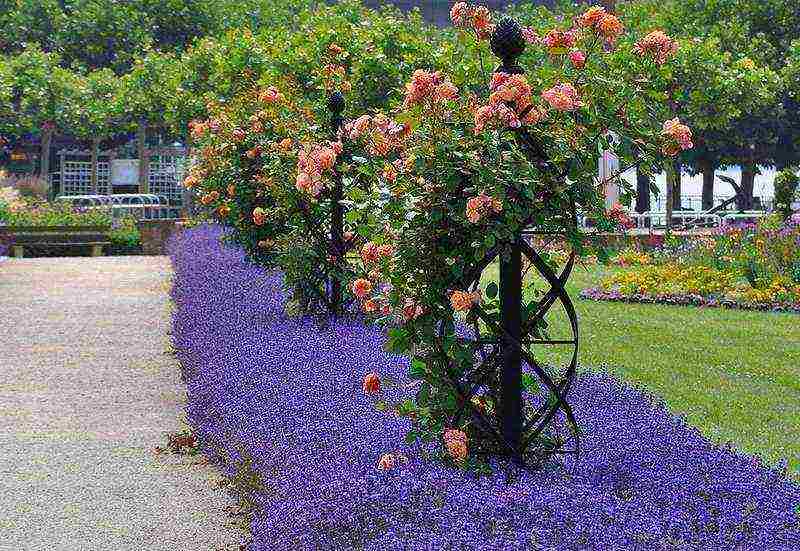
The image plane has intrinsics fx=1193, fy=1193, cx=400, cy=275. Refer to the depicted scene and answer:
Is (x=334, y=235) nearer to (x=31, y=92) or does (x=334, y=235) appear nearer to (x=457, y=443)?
(x=457, y=443)

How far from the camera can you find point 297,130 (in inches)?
373

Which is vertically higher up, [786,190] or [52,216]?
[786,190]

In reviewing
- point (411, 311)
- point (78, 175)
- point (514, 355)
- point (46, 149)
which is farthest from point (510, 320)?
point (78, 175)

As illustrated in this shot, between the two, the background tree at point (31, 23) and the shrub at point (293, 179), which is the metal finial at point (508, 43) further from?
the background tree at point (31, 23)

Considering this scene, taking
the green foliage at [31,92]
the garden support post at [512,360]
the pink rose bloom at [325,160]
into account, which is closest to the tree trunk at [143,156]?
the green foliage at [31,92]

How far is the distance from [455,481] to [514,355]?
573 mm

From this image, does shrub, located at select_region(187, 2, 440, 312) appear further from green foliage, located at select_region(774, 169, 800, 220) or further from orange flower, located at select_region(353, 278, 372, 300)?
green foliage, located at select_region(774, 169, 800, 220)

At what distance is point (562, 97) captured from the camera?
3.96 m

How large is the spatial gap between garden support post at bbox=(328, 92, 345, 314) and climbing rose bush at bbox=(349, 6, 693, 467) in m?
4.25

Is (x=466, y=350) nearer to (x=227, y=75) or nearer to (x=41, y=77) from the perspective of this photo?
(x=227, y=75)

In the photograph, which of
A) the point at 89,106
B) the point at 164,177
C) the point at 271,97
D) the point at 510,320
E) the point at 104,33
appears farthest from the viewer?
the point at 164,177

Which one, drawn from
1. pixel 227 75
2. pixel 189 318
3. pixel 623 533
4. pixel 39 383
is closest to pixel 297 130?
pixel 189 318

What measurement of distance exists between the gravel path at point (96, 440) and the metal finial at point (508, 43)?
221cm

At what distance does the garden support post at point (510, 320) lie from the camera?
14.0 feet
